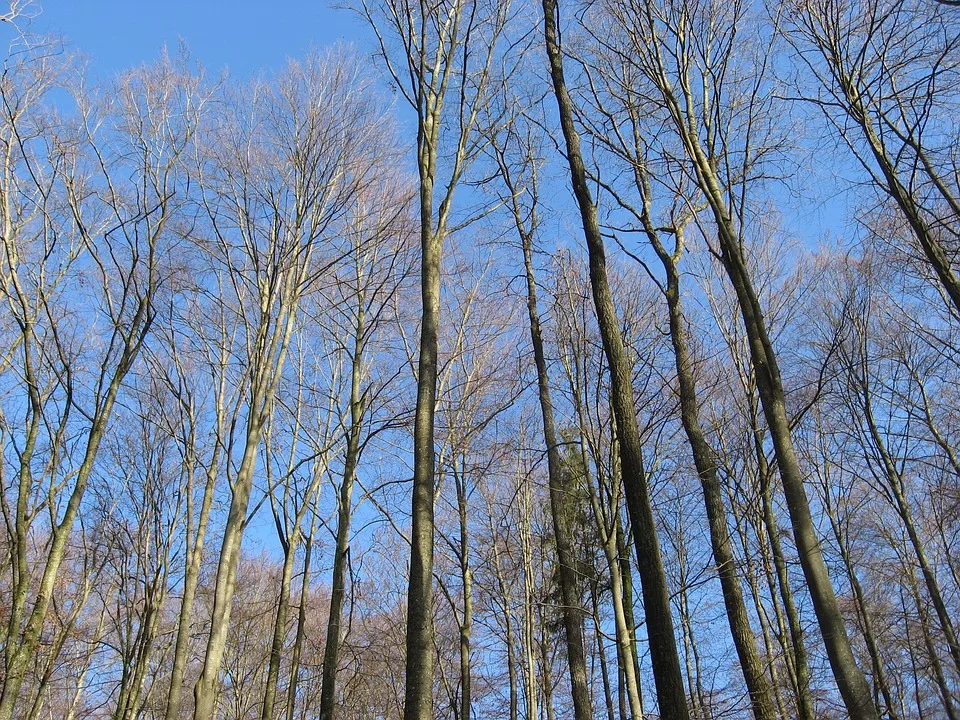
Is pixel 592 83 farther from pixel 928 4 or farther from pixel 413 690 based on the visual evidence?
pixel 413 690

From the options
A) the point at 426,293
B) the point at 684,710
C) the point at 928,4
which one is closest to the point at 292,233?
the point at 426,293

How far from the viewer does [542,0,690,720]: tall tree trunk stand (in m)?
4.42

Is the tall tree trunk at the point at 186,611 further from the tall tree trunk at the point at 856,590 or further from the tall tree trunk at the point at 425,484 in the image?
the tall tree trunk at the point at 856,590

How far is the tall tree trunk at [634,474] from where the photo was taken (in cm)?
442

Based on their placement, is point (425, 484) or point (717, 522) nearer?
point (425, 484)

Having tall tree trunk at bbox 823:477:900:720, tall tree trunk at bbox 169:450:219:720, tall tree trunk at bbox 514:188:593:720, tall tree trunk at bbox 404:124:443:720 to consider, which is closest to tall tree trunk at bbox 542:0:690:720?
tall tree trunk at bbox 404:124:443:720

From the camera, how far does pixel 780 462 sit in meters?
5.59

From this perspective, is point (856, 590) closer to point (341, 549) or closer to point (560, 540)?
point (560, 540)

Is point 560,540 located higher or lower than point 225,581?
higher

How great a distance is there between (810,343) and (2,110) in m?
13.2

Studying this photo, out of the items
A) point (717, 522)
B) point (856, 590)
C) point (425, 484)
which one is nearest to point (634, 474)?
point (425, 484)

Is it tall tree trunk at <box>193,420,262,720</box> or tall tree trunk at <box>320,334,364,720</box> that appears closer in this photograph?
tall tree trunk at <box>193,420,262,720</box>

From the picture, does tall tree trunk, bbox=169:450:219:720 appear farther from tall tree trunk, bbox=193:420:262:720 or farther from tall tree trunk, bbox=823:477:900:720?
tall tree trunk, bbox=823:477:900:720

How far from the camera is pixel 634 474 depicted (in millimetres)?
5066
